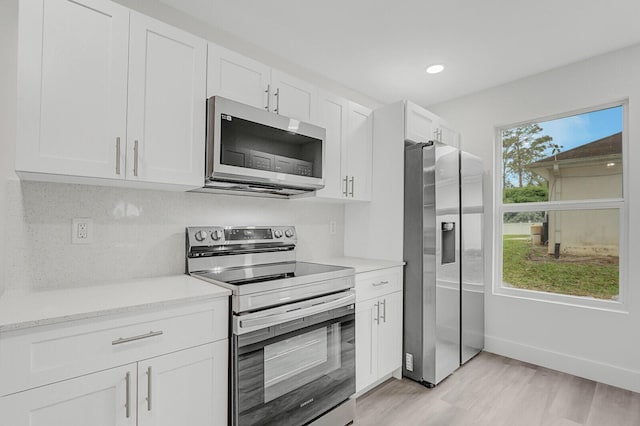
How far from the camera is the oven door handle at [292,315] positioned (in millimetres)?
1573

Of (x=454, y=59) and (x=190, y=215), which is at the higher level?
(x=454, y=59)

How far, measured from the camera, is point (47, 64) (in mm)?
1346

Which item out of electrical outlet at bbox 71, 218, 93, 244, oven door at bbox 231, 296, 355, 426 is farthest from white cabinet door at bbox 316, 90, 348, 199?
electrical outlet at bbox 71, 218, 93, 244

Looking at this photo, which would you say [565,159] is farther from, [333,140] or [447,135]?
[333,140]

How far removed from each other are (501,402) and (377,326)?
972 millimetres

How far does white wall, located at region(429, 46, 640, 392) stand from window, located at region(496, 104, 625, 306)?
118 mm

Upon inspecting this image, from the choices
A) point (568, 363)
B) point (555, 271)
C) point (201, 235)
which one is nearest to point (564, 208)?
point (555, 271)

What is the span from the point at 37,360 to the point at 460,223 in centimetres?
281

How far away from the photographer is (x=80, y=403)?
3.90 feet

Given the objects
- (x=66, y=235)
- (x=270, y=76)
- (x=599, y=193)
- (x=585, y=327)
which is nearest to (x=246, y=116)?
(x=270, y=76)

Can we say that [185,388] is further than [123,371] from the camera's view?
Yes

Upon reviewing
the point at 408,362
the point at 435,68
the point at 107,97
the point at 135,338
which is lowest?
the point at 408,362

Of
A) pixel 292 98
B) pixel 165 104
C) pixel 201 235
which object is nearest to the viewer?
pixel 165 104

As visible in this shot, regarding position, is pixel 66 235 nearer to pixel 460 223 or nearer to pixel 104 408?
pixel 104 408
